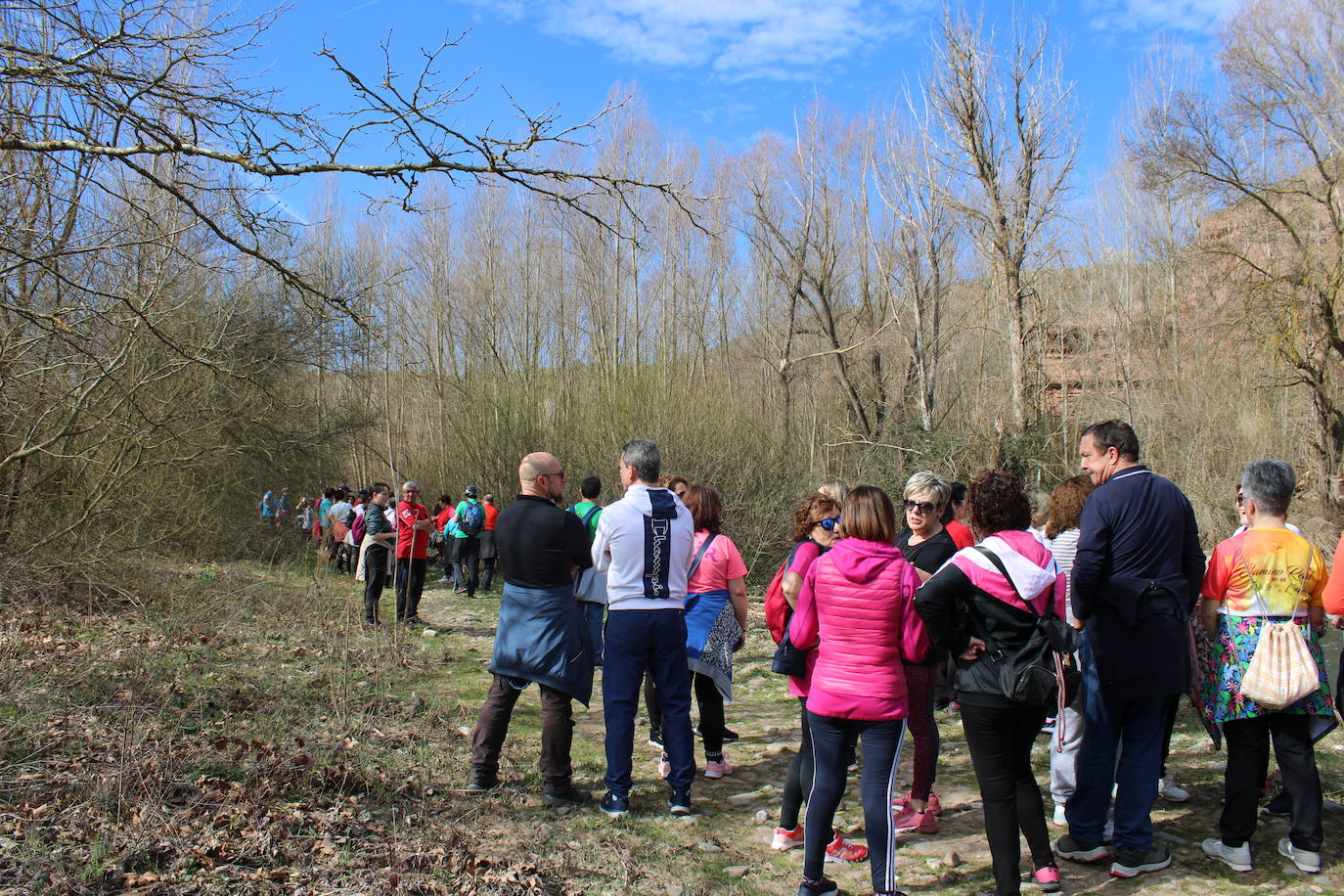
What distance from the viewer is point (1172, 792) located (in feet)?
16.1

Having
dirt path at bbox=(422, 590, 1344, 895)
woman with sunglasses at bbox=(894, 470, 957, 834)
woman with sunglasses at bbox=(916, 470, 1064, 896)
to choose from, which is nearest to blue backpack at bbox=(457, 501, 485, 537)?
dirt path at bbox=(422, 590, 1344, 895)

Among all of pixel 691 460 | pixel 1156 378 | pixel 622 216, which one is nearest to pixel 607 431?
pixel 691 460

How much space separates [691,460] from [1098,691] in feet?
39.6

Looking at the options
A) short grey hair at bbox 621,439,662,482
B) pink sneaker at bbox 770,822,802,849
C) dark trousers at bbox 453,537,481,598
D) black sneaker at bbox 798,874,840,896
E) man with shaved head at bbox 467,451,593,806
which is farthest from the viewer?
dark trousers at bbox 453,537,481,598

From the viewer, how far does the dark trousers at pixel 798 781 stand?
4.05 metres

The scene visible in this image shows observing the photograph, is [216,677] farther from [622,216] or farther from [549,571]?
[622,216]

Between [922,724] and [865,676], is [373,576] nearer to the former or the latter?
[922,724]

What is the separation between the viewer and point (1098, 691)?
4.06 meters

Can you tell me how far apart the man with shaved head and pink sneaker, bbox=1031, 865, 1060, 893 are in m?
2.19

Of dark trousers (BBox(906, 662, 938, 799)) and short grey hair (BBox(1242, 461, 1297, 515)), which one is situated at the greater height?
short grey hair (BBox(1242, 461, 1297, 515))

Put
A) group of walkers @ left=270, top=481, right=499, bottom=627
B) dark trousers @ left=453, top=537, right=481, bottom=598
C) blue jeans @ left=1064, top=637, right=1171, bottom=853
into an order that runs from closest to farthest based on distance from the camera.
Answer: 1. blue jeans @ left=1064, top=637, right=1171, bottom=853
2. group of walkers @ left=270, top=481, right=499, bottom=627
3. dark trousers @ left=453, top=537, right=481, bottom=598

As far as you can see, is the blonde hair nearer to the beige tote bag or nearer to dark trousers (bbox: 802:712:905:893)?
dark trousers (bbox: 802:712:905:893)

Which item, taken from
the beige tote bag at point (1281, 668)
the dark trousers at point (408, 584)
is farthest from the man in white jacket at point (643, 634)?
the dark trousers at point (408, 584)

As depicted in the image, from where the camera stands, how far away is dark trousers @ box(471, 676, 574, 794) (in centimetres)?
471
